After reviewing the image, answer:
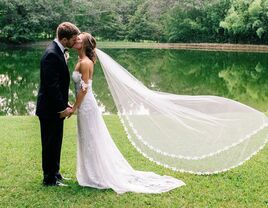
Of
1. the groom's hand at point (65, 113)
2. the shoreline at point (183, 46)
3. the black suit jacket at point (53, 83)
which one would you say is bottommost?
the shoreline at point (183, 46)

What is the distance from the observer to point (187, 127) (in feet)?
18.9

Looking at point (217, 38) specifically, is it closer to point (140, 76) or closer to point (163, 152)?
point (140, 76)

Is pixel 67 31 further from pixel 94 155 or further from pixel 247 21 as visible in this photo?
pixel 247 21

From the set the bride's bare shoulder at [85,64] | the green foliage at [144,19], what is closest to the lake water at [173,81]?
the bride's bare shoulder at [85,64]

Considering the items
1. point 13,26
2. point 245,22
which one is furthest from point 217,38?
point 13,26

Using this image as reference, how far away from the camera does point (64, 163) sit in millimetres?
6574

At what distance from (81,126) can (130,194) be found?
104 cm

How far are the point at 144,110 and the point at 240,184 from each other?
5.20 ft

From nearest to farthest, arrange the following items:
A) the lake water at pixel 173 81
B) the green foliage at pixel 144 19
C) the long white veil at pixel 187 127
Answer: the long white veil at pixel 187 127 → the lake water at pixel 173 81 → the green foliage at pixel 144 19

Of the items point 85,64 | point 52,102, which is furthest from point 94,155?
point 85,64

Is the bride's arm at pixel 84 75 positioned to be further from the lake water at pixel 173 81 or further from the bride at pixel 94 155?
the lake water at pixel 173 81

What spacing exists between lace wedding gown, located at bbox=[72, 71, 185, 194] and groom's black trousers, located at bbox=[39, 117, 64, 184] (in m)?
0.28

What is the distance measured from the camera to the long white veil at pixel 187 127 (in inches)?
224

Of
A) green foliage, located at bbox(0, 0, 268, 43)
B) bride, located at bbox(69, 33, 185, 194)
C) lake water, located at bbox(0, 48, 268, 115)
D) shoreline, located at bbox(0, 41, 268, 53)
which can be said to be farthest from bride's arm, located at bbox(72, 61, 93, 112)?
shoreline, located at bbox(0, 41, 268, 53)
